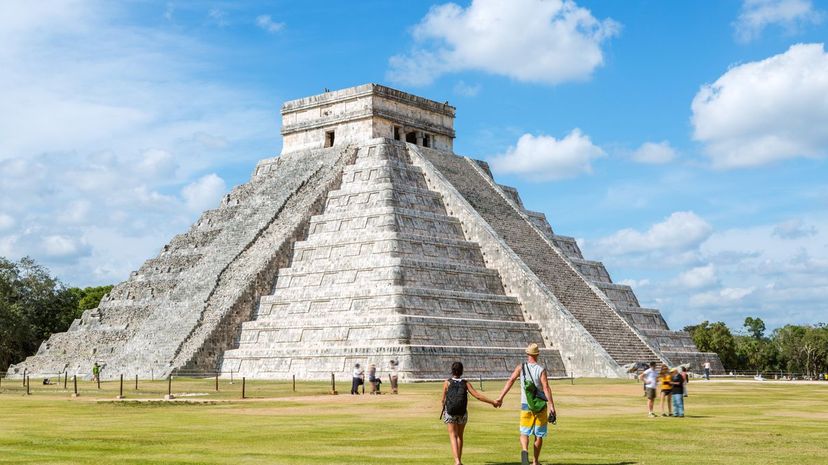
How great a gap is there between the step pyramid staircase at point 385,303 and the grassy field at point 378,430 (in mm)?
7263

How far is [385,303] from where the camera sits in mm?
37656

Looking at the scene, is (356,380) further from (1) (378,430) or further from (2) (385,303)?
(1) (378,430)

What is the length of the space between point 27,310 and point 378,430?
45112mm

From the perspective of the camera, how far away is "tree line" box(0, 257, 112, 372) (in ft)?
183

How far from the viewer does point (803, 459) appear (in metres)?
14.0

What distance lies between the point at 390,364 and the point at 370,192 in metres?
12.5

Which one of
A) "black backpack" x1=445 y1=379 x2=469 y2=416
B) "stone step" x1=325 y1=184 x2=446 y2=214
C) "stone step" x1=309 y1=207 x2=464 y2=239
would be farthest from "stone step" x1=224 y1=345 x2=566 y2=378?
"black backpack" x1=445 y1=379 x2=469 y2=416

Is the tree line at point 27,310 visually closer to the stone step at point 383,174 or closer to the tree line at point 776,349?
the stone step at point 383,174

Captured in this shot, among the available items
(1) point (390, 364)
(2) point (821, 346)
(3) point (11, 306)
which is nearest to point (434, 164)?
(1) point (390, 364)

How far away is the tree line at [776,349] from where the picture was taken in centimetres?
7144

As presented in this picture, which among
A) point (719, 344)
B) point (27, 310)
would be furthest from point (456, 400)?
point (719, 344)

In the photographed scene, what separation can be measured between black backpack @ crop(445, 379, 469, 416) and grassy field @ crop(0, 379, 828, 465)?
0.87 meters

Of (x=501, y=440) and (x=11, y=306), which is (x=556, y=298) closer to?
(x=501, y=440)

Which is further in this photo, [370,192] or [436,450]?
[370,192]
